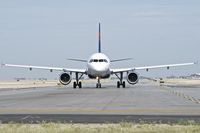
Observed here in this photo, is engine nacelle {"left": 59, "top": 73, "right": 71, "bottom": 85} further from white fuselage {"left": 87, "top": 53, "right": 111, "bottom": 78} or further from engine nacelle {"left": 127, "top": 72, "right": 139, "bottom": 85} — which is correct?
engine nacelle {"left": 127, "top": 72, "right": 139, "bottom": 85}

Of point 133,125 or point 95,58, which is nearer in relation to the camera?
point 133,125

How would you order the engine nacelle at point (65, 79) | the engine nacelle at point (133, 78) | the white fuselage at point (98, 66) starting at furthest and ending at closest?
the engine nacelle at point (133, 78)
the engine nacelle at point (65, 79)
the white fuselage at point (98, 66)

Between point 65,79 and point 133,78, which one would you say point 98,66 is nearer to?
point 65,79

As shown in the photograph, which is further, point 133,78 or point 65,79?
point 133,78

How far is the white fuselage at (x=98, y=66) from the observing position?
65.1 meters

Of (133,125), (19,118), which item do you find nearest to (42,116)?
(19,118)

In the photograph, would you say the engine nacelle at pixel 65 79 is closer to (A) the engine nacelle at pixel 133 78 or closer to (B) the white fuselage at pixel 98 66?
(B) the white fuselage at pixel 98 66

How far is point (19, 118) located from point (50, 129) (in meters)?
4.93

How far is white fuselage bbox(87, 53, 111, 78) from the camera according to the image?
214 ft

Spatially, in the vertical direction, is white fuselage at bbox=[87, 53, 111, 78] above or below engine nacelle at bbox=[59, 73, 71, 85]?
above

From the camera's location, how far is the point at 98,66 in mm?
64938

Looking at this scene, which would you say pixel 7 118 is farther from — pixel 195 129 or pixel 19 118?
pixel 195 129

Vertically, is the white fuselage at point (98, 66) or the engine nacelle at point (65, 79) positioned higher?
the white fuselage at point (98, 66)

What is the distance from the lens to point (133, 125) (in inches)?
779
